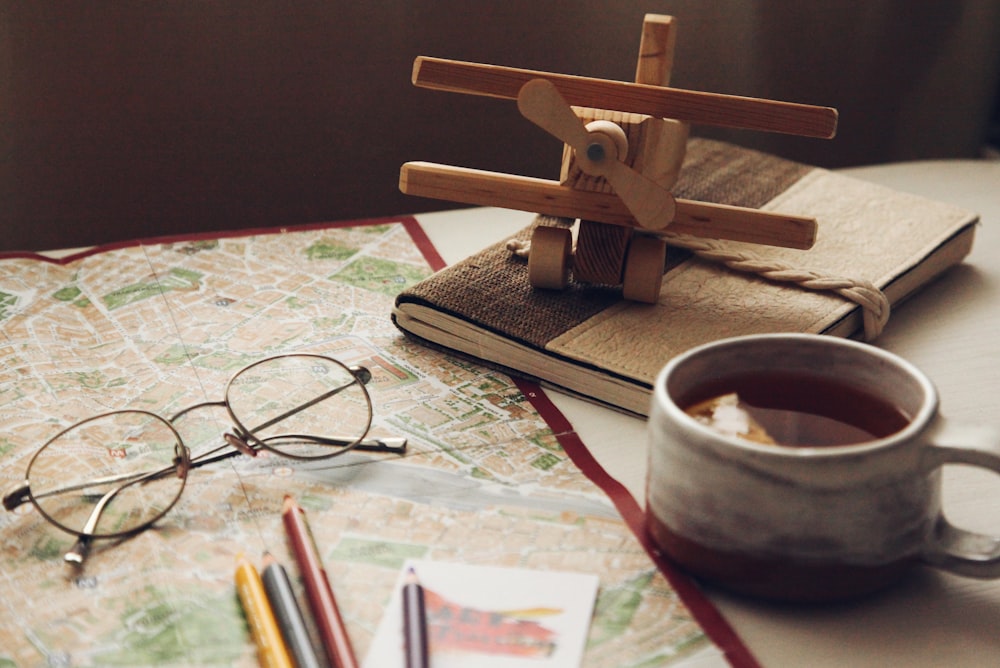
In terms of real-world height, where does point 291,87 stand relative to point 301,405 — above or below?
above

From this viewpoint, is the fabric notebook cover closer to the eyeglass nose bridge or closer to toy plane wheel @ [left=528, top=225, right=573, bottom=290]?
toy plane wheel @ [left=528, top=225, right=573, bottom=290]

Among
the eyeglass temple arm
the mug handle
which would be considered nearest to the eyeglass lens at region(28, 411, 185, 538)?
the eyeglass temple arm

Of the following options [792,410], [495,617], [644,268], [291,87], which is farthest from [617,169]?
[291,87]

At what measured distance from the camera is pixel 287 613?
52 centimetres

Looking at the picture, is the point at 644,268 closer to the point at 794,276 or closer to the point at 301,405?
the point at 794,276

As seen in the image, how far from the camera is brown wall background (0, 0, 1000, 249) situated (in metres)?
1.22

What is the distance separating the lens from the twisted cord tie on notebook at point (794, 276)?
2.61 feet

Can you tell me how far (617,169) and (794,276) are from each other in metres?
0.18

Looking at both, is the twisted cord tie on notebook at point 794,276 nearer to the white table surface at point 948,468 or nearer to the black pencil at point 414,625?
the white table surface at point 948,468

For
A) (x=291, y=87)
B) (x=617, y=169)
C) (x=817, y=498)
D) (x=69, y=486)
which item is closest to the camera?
(x=817, y=498)

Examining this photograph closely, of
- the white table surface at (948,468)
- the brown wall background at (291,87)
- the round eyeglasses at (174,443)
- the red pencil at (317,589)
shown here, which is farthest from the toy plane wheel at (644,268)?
the brown wall background at (291,87)

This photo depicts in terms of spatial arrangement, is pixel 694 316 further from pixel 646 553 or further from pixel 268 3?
pixel 268 3

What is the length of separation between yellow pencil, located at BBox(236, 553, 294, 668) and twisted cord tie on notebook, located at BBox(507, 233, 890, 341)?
0.40 meters

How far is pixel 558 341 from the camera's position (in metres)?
0.75
